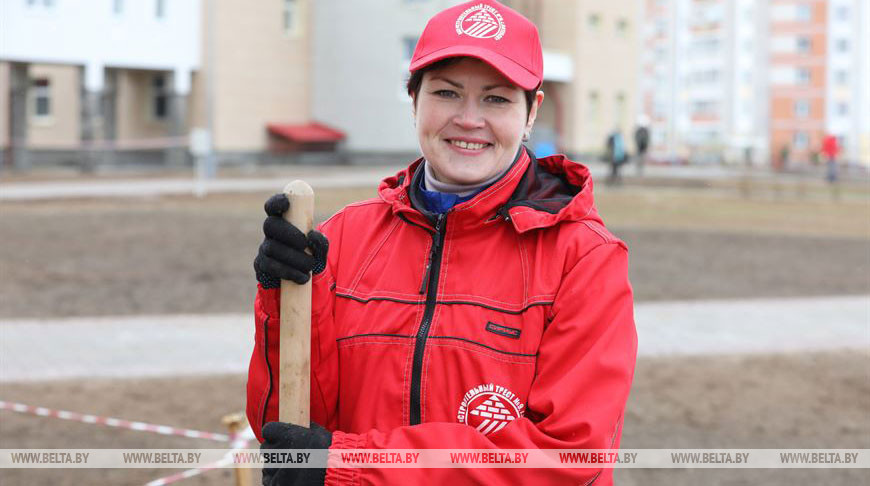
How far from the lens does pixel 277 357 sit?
2.37m

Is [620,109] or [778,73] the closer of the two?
[620,109]

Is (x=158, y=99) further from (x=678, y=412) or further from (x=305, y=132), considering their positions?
(x=678, y=412)

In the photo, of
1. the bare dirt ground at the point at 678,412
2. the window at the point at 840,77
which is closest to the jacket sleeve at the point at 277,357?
the bare dirt ground at the point at 678,412

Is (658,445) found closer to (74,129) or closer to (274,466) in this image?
(274,466)

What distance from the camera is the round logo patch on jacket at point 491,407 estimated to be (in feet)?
7.13

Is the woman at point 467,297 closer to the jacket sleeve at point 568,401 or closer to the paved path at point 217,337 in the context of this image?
the jacket sleeve at point 568,401

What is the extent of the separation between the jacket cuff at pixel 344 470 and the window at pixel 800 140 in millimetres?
90438

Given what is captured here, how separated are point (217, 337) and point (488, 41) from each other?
6425mm

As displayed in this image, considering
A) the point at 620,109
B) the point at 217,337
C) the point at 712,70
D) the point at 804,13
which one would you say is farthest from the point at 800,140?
the point at 217,337

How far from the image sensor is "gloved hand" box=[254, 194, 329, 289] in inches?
86.7

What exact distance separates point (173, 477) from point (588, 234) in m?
3.36

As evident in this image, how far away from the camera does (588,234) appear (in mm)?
2232

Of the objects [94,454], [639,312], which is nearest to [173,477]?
[94,454]

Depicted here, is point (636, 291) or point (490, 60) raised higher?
point (490, 60)
